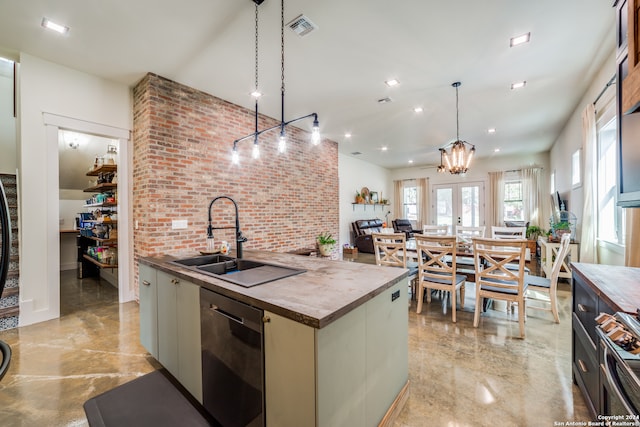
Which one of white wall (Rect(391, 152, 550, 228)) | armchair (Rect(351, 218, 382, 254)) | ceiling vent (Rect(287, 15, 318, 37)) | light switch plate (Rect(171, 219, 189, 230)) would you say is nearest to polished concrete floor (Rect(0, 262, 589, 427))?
light switch plate (Rect(171, 219, 189, 230))

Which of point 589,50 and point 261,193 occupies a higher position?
point 589,50

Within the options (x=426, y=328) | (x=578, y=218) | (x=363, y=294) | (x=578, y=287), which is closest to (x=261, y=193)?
(x=426, y=328)

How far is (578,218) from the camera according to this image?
4418 millimetres

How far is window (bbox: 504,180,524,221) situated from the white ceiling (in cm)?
434

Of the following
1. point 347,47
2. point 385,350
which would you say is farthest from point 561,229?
point 385,350

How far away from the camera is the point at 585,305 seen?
5.07 feet

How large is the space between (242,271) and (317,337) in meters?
0.96

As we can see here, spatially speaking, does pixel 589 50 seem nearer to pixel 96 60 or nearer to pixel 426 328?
pixel 426 328

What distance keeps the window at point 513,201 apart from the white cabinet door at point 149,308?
9346 mm

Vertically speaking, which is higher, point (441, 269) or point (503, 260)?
point (503, 260)

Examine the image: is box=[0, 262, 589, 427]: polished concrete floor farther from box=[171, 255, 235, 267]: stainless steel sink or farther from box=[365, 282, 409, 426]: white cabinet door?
box=[171, 255, 235, 267]: stainless steel sink

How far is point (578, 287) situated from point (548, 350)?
1023mm

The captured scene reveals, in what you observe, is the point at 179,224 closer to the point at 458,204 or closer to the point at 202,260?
the point at 202,260

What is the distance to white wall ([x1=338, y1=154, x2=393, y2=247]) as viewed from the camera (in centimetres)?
775
